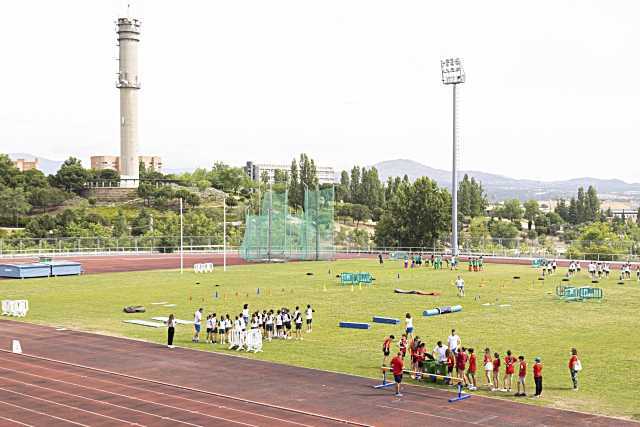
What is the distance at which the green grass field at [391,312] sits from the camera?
29188mm

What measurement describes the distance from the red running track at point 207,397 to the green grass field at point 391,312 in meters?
1.97

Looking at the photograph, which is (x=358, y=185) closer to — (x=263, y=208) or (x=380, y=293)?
(x=263, y=208)

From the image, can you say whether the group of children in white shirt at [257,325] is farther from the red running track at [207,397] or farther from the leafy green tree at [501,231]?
the leafy green tree at [501,231]

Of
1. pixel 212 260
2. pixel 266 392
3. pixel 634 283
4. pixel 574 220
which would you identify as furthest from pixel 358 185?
pixel 266 392

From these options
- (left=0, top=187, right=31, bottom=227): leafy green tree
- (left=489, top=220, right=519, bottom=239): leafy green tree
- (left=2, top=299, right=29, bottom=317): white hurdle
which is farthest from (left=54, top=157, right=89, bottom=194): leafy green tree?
(left=2, top=299, right=29, bottom=317): white hurdle

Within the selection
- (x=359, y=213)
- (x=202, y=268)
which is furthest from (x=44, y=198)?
(x=202, y=268)

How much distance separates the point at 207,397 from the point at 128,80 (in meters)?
148

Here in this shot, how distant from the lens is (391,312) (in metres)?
44.7

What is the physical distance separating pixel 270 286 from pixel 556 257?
44883 millimetres

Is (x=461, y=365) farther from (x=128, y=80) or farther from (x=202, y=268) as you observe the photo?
(x=128, y=80)

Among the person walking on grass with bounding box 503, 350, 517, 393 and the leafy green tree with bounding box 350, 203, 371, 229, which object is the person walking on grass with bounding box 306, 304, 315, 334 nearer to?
the person walking on grass with bounding box 503, 350, 517, 393

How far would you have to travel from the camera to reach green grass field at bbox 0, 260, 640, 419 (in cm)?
2919

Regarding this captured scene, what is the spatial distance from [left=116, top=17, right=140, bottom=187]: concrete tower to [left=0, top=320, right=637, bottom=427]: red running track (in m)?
139

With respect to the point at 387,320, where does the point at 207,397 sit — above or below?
below
